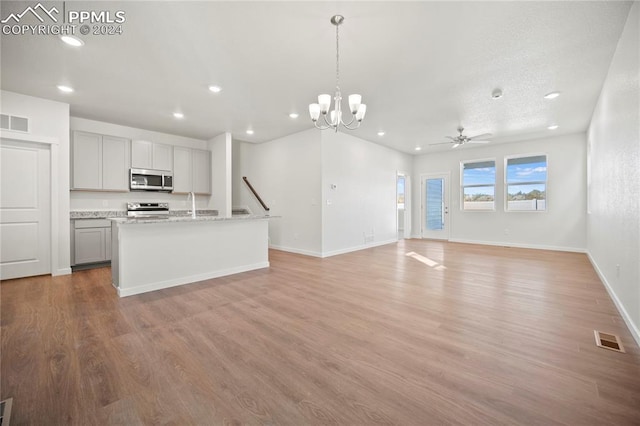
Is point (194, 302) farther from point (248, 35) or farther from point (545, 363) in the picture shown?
point (545, 363)

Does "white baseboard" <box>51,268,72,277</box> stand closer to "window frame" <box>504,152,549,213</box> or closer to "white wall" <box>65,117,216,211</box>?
"white wall" <box>65,117,216,211</box>

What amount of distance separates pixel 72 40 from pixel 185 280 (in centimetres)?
297

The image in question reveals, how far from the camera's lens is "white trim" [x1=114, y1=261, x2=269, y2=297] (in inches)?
128

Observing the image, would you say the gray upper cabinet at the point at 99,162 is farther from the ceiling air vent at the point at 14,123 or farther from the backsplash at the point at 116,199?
the ceiling air vent at the point at 14,123

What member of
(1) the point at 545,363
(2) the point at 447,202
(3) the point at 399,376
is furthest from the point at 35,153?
(2) the point at 447,202

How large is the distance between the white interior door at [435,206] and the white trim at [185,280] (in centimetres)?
606

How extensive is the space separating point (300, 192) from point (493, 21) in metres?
4.32

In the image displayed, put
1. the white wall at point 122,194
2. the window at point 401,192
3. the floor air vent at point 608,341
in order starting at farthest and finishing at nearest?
the window at point 401,192 → the white wall at point 122,194 → the floor air vent at point 608,341

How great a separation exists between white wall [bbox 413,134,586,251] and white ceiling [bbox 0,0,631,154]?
5.74 ft

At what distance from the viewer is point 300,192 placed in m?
5.97

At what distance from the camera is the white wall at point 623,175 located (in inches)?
85.5

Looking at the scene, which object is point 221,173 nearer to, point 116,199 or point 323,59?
point 116,199

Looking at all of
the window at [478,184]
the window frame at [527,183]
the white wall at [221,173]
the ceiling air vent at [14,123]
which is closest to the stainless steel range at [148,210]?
the white wall at [221,173]

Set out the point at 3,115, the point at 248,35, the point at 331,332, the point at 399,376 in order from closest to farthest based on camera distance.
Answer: the point at 399,376 < the point at 331,332 < the point at 248,35 < the point at 3,115
